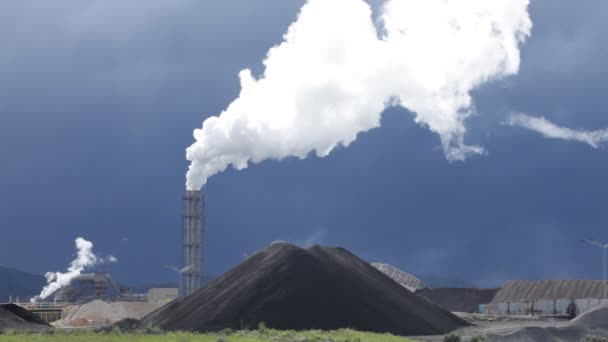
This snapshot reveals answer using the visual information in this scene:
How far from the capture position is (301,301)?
5297 centimetres

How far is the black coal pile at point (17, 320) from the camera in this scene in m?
58.1

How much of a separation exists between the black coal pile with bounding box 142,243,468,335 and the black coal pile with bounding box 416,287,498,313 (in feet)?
206

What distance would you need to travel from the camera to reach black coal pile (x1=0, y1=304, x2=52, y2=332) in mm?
58125

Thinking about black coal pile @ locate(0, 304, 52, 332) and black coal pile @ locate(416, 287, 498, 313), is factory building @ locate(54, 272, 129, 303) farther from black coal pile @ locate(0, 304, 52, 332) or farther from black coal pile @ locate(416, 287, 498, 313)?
black coal pile @ locate(416, 287, 498, 313)

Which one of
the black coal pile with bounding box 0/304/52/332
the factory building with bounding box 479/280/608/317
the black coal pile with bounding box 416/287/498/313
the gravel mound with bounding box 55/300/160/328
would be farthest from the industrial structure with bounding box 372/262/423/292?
the black coal pile with bounding box 0/304/52/332

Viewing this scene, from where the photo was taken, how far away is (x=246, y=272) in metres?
59.0

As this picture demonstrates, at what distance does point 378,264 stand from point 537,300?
29.3 meters

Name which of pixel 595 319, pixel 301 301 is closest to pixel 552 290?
pixel 595 319

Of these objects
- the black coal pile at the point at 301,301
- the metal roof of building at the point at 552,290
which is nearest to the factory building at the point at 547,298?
the metal roof of building at the point at 552,290

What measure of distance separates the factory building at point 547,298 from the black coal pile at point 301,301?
112 ft

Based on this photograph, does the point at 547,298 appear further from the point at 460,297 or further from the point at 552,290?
the point at 460,297

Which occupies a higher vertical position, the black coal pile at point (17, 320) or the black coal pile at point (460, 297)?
the black coal pile at point (460, 297)

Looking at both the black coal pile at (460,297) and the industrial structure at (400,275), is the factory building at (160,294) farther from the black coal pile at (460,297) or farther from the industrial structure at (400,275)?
the black coal pile at (460,297)

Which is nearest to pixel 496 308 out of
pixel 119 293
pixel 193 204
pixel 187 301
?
pixel 193 204
